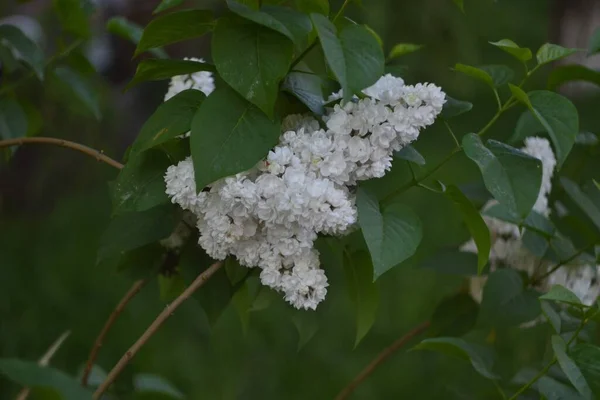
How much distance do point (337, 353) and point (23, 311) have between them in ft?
2.62

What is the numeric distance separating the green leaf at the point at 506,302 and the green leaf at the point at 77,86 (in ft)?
1.75

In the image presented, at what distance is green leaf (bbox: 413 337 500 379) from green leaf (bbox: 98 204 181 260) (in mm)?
261

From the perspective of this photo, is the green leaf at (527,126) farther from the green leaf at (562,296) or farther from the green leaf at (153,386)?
the green leaf at (153,386)

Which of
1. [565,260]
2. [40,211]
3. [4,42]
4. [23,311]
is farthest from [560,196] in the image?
[40,211]

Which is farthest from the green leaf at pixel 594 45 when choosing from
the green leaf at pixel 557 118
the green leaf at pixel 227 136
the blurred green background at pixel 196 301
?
the blurred green background at pixel 196 301

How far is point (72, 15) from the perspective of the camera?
0.97m

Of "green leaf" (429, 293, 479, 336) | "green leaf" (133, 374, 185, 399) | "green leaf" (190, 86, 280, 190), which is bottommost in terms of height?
"green leaf" (133, 374, 185, 399)

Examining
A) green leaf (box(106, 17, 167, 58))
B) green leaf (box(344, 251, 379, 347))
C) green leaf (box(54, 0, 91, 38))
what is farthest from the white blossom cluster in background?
green leaf (box(54, 0, 91, 38))

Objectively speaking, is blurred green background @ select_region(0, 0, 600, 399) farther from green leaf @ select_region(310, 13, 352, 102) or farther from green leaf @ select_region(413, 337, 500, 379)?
green leaf @ select_region(310, 13, 352, 102)

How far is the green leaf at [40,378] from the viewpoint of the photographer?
1.45ft

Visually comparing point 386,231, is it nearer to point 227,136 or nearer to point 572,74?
point 227,136

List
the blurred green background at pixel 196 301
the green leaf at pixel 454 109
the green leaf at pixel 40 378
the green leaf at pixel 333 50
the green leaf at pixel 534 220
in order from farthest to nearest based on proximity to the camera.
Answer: the blurred green background at pixel 196 301 < the green leaf at pixel 534 220 < the green leaf at pixel 454 109 < the green leaf at pixel 333 50 < the green leaf at pixel 40 378

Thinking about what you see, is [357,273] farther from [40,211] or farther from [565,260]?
→ [40,211]

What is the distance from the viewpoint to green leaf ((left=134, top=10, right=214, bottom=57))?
0.59 meters
